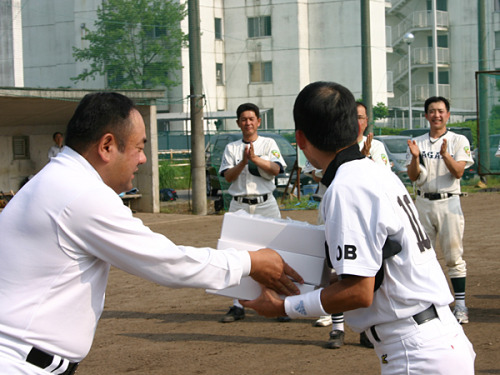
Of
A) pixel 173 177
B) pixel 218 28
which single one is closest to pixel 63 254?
pixel 173 177

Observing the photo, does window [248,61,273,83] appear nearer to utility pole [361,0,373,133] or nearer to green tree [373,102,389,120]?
green tree [373,102,389,120]

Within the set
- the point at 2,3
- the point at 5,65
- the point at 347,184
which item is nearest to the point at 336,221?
the point at 347,184

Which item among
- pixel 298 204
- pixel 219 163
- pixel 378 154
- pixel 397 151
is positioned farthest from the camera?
pixel 397 151

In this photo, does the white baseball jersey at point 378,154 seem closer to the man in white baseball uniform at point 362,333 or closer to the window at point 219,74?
the man in white baseball uniform at point 362,333

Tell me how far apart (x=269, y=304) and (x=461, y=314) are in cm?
500

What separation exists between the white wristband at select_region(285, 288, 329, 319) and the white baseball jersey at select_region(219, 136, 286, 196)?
549 cm

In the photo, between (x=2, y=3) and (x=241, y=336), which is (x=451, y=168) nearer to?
(x=241, y=336)

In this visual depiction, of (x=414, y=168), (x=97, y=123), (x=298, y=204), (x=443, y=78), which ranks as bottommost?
(x=298, y=204)

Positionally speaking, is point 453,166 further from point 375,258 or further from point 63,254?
point 63,254

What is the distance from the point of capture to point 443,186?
8.05m

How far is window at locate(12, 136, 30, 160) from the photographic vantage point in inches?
801

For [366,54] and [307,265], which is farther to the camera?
[366,54]

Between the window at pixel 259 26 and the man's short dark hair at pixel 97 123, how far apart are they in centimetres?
4509

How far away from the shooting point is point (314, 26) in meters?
46.8
